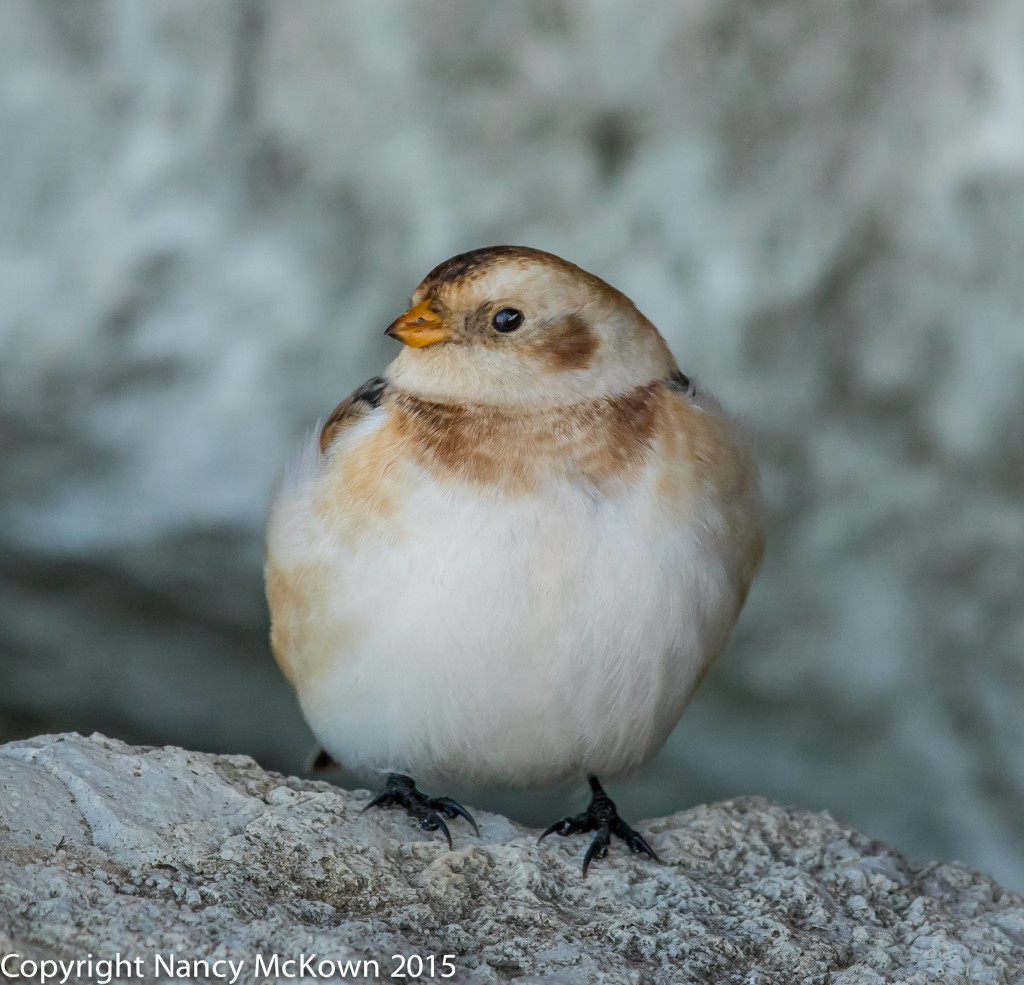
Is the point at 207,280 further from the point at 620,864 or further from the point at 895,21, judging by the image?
the point at 620,864

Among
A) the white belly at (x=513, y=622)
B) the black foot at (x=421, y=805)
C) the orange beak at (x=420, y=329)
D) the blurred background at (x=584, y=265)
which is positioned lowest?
the black foot at (x=421, y=805)

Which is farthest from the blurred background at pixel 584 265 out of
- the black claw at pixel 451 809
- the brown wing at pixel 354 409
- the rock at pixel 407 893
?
the rock at pixel 407 893

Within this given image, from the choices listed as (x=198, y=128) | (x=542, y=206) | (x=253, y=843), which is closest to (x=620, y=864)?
(x=253, y=843)

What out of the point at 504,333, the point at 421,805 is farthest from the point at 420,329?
the point at 421,805

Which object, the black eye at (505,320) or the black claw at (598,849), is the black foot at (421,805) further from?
the black eye at (505,320)

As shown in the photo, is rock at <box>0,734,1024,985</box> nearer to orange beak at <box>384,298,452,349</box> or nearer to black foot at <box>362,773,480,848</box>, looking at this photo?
black foot at <box>362,773,480,848</box>

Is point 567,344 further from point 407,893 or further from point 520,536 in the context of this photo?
point 407,893
